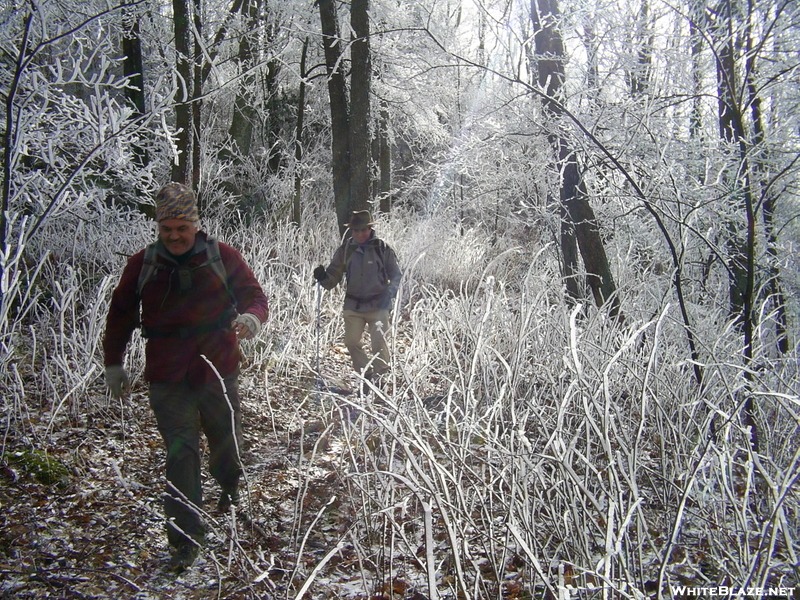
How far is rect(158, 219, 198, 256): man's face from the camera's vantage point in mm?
2658

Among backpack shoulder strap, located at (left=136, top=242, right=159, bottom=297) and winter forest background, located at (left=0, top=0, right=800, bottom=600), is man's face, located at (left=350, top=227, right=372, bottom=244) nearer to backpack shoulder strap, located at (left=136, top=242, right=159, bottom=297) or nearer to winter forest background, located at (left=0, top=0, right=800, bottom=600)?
winter forest background, located at (left=0, top=0, right=800, bottom=600)

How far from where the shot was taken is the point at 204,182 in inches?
Answer: 395

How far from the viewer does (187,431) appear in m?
2.70

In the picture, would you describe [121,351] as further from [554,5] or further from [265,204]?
[265,204]

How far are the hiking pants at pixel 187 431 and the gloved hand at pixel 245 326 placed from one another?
0.30 meters

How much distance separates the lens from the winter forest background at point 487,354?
1907 mm

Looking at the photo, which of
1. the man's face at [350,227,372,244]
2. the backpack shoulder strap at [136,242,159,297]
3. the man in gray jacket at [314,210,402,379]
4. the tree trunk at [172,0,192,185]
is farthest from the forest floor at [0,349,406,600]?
the tree trunk at [172,0,192,185]

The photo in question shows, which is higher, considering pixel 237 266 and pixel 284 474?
pixel 237 266

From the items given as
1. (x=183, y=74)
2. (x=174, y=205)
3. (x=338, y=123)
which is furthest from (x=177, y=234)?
(x=338, y=123)

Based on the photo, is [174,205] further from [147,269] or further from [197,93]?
[197,93]

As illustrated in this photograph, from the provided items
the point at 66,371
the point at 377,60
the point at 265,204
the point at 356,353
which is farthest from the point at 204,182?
the point at 66,371

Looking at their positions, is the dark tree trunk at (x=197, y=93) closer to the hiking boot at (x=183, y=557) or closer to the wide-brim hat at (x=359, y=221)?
the wide-brim hat at (x=359, y=221)

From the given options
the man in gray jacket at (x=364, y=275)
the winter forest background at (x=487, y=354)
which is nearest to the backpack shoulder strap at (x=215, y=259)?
the winter forest background at (x=487, y=354)

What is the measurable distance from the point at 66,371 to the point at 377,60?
8318mm
